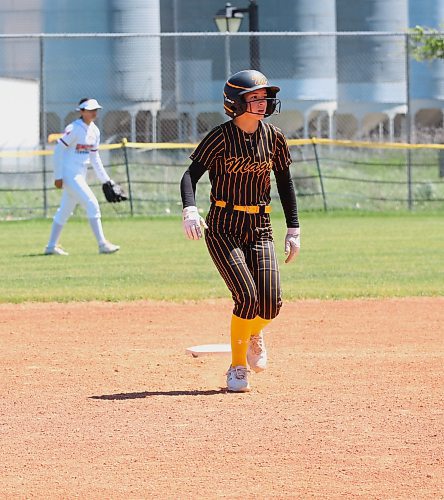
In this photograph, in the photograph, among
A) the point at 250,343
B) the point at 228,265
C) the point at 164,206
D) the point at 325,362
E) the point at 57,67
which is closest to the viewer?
the point at 228,265

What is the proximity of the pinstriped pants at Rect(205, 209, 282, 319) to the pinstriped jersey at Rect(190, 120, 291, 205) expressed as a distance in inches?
5.0

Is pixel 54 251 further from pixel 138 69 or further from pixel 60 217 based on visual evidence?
pixel 138 69

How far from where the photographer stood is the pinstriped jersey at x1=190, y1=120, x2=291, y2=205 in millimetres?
6742

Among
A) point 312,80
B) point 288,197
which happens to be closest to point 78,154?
point 288,197

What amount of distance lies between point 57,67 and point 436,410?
20.6m

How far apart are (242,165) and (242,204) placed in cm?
23

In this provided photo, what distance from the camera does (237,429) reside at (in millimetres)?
5875

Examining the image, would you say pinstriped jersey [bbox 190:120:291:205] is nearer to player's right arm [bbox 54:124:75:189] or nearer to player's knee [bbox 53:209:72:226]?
player's right arm [bbox 54:124:75:189]

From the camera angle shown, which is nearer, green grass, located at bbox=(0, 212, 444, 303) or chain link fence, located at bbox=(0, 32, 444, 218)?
green grass, located at bbox=(0, 212, 444, 303)

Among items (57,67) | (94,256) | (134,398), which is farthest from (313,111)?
(134,398)

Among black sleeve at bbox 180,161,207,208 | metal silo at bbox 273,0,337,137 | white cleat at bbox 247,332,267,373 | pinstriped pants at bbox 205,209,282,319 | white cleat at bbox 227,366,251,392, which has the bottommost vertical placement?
white cleat at bbox 227,366,251,392

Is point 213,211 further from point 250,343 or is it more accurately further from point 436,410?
point 436,410

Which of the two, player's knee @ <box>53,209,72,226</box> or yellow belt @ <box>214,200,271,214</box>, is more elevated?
yellow belt @ <box>214,200,271,214</box>

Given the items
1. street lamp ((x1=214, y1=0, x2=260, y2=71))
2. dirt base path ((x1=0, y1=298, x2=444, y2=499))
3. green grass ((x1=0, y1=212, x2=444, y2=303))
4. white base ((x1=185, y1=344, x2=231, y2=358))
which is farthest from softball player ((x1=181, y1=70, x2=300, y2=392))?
street lamp ((x1=214, y1=0, x2=260, y2=71))
